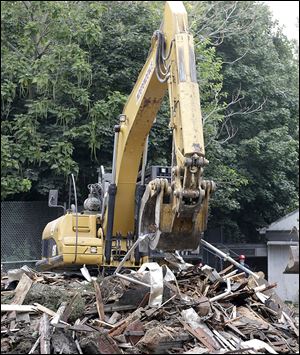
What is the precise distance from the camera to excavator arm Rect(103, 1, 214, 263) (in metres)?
6.17

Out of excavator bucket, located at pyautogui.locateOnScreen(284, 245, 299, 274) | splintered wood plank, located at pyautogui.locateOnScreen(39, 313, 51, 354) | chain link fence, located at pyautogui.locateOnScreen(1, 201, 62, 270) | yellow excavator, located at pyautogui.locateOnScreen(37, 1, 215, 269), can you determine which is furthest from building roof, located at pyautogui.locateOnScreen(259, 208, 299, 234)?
excavator bucket, located at pyautogui.locateOnScreen(284, 245, 299, 274)

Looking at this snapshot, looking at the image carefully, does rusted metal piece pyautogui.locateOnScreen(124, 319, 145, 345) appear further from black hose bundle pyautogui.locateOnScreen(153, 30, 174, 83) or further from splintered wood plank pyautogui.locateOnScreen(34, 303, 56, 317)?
black hose bundle pyautogui.locateOnScreen(153, 30, 174, 83)

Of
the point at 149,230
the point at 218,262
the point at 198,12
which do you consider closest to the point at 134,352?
the point at 149,230

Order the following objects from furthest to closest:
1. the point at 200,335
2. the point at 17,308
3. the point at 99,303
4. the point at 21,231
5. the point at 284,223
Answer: the point at 284,223 → the point at 21,231 → the point at 99,303 → the point at 17,308 → the point at 200,335

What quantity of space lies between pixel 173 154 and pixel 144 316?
67.4 inches

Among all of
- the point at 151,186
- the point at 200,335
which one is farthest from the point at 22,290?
the point at 200,335

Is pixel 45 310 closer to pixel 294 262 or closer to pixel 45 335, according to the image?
pixel 45 335

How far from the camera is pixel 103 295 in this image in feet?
24.0

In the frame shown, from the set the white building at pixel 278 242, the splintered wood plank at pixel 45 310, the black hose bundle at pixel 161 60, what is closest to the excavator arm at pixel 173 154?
the black hose bundle at pixel 161 60

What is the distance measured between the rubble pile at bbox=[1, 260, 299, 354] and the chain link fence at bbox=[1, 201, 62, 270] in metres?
5.49

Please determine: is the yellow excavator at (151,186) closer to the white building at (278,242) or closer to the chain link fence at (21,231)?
the chain link fence at (21,231)

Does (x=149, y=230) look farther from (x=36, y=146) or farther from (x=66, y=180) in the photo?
(x=66, y=180)

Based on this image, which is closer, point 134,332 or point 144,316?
point 134,332

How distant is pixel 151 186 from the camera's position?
6.54 m
